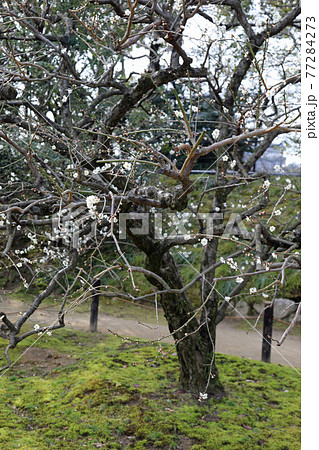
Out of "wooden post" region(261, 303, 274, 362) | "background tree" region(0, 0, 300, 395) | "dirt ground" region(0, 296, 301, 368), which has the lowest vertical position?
"dirt ground" region(0, 296, 301, 368)

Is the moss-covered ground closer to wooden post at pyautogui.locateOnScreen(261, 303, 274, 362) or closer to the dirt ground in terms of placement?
wooden post at pyautogui.locateOnScreen(261, 303, 274, 362)

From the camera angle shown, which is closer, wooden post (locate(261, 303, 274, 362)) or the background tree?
the background tree

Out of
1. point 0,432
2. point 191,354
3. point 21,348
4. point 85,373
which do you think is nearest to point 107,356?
point 85,373

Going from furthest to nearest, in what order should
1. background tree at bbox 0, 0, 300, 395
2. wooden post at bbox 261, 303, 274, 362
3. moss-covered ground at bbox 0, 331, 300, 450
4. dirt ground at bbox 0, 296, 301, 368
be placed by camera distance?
dirt ground at bbox 0, 296, 301, 368, wooden post at bbox 261, 303, 274, 362, moss-covered ground at bbox 0, 331, 300, 450, background tree at bbox 0, 0, 300, 395

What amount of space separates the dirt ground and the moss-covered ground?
552mm

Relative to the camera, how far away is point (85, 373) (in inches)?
146

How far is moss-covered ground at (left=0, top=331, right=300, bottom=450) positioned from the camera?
274 cm

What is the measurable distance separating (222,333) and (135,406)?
2.94 metres

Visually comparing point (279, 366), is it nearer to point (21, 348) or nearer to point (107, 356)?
point (107, 356)

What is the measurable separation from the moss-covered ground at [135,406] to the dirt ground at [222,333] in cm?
55

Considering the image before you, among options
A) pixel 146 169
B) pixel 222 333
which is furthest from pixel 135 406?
pixel 222 333

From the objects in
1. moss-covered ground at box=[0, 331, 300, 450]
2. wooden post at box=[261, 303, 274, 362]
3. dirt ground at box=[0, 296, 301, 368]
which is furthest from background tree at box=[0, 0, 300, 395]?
dirt ground at box=[0, 296, 301, 368]

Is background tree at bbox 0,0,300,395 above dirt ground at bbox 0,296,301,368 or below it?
above

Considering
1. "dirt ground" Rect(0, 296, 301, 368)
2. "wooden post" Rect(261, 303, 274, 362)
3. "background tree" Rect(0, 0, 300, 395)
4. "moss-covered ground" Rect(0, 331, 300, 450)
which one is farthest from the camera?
"dirt ground" Rect(0, 296, 301, 368)
